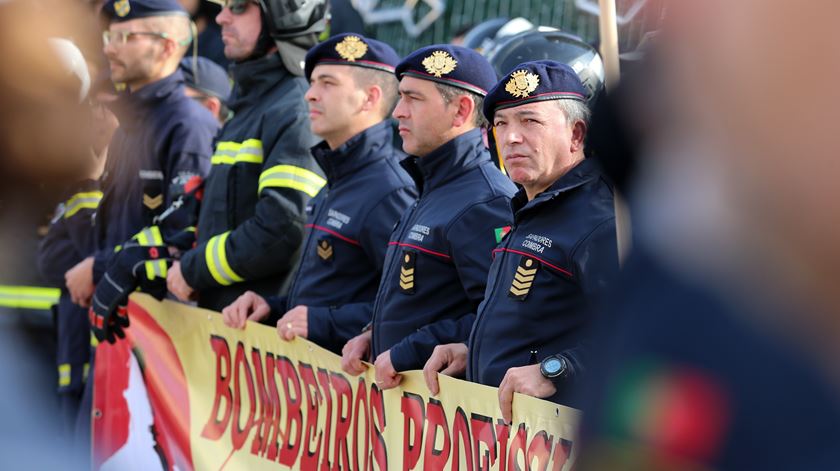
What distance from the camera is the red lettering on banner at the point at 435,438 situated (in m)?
3.96

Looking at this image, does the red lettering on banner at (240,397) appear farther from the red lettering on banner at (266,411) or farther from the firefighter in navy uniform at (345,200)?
the firefighter in navy uniform at (345,200)

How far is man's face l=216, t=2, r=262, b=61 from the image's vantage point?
6.24 metres

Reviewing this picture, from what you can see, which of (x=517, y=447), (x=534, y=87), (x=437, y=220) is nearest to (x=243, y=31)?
(x=437, y=220)

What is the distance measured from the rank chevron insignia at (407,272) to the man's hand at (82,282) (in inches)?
113

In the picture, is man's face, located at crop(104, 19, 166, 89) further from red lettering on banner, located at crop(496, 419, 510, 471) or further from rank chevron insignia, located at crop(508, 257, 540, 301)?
red lettering on banner, located at crop(496, 419, 510, 471)

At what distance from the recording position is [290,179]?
5746 millimetres

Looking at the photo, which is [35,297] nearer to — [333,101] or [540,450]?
[333,101]

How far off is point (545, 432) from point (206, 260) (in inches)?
112

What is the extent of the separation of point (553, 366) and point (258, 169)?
9.08ft

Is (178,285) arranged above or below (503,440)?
below

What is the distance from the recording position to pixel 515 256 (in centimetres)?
396

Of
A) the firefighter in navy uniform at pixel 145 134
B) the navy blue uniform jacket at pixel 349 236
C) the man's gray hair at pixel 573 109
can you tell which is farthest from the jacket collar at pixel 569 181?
the firefighter in navy uniform at pixel 145 134

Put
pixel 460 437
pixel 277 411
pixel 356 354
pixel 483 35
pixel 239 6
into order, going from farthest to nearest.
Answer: pixel 483 35 → pixel 239 6 → pixel 277 411 → pixel 356 354 → pixel 460 437

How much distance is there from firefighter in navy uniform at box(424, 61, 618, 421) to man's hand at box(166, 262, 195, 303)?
2.21 m
